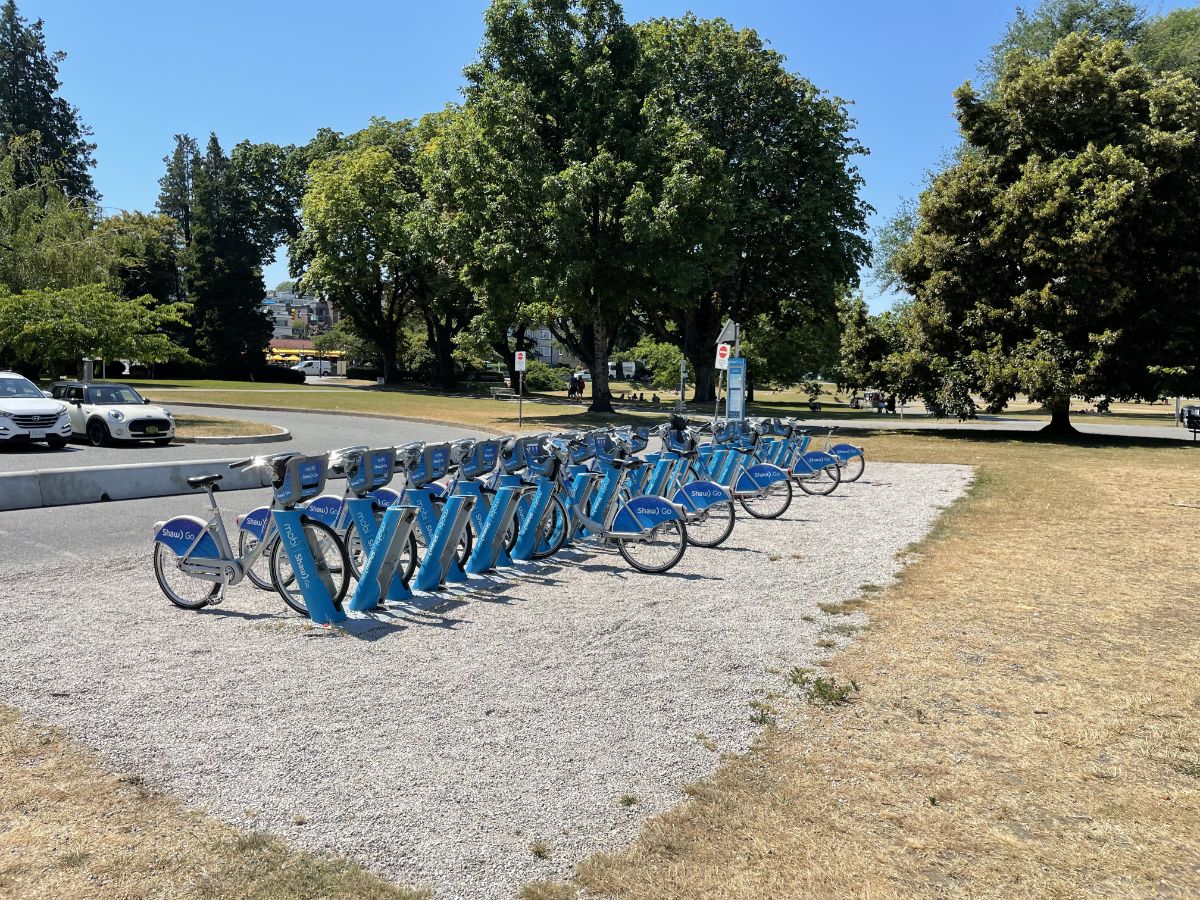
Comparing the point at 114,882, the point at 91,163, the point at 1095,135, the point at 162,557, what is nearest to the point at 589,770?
the point at 114,882

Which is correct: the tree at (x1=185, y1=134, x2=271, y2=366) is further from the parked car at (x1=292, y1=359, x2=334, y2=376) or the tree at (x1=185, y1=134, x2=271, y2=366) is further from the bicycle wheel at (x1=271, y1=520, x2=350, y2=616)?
the bicycle wheel at (x1=271, y1=520, x2=350, y2=616)

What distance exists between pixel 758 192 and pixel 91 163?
59.3 meters

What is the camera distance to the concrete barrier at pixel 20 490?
10.9m

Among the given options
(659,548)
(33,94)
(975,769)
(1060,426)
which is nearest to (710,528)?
(659,548)

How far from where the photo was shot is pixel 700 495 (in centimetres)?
943

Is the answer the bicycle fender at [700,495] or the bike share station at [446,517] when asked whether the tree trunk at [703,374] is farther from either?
the bicycle fender at [700,495]

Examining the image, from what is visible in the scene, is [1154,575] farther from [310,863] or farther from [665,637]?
[310,863]

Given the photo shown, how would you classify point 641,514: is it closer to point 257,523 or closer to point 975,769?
point 257,523

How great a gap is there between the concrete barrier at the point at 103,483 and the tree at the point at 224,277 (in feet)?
168

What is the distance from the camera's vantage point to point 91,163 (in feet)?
230

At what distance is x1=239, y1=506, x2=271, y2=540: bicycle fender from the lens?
20.9 feet

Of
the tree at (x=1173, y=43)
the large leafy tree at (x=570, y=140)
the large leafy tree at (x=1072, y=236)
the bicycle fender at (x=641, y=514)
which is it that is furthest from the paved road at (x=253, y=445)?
the tree at (x=1173, y=43)

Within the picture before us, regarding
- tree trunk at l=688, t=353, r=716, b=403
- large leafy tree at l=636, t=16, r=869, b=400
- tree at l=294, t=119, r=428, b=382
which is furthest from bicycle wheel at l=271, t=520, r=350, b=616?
tree at l=294, t=119, r=428, b=382

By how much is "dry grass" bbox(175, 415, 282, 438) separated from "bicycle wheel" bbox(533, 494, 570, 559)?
14463mm
